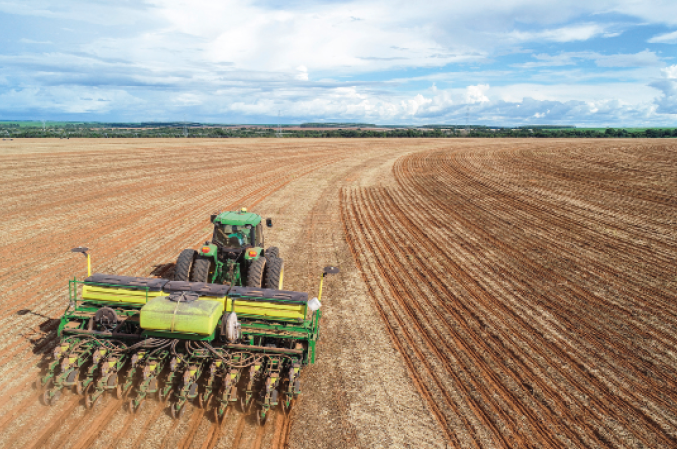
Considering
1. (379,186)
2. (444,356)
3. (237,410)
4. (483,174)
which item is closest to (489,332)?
(444,356)

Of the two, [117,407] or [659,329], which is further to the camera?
[659,329]

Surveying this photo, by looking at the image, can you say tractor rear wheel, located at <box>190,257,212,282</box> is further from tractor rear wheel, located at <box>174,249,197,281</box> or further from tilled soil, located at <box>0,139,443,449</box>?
tilled soil, located at <box>0,139,443,449</box>

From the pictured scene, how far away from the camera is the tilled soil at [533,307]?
7176mm

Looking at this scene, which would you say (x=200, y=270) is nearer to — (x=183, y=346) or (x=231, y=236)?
(x=231, y=236)

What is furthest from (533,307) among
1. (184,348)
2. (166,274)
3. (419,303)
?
(166,274)

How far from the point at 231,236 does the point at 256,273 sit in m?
Result: 1.39

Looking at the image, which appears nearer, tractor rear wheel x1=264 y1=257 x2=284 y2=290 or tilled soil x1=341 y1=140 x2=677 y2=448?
tilled soil x1=341 y1=140 x2=677 y2=448

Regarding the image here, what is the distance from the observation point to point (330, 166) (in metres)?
39.5

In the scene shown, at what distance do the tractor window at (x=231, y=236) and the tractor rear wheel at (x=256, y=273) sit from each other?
98 cm

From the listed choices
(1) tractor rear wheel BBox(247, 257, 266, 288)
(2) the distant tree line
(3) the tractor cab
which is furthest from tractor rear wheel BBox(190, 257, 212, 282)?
(2) the distant tree line

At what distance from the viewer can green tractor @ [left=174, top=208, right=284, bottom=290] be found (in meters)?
9.21

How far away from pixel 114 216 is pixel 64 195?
6360mm

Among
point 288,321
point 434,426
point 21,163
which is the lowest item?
point 434,426

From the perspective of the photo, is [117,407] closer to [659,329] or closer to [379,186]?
[659,329]
